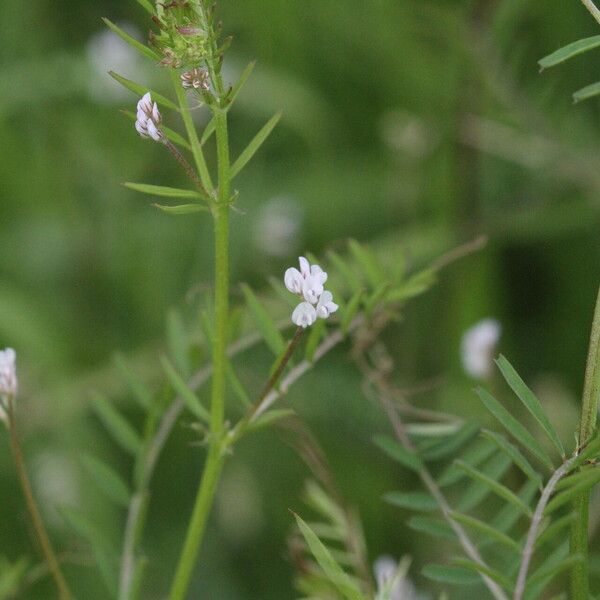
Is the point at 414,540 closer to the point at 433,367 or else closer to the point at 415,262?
the point at 433,367

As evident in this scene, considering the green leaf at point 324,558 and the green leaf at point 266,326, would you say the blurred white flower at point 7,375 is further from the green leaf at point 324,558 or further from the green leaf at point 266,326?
the green leaf at point 324,558

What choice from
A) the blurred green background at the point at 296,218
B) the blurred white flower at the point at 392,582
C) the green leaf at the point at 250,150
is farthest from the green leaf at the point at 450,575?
the blurred green background at the point at 296,218

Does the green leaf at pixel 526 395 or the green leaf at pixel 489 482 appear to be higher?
the green leaf at pixel 526 395

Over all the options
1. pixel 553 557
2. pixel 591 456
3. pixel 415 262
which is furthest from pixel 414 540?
pixel 591 456

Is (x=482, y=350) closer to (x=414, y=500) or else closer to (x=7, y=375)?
(x=414, y=500)

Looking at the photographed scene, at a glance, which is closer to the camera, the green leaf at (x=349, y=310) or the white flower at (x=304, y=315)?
the white flower at (x=304, y=315)

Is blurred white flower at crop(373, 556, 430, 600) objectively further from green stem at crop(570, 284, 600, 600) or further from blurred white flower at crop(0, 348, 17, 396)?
blurred white flower at crop(0, 348, 17, 396)

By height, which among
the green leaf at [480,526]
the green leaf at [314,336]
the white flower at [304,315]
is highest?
the white flower at [304,315]
